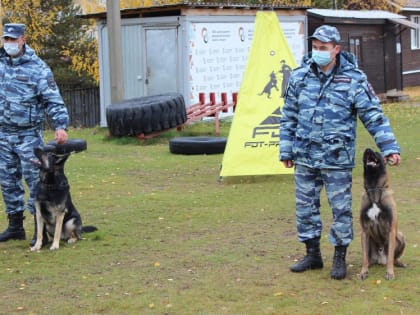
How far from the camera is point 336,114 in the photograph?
6.27 meters

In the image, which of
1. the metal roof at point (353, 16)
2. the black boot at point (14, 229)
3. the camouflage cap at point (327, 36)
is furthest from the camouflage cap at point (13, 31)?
the metal roof at point (353, 16)

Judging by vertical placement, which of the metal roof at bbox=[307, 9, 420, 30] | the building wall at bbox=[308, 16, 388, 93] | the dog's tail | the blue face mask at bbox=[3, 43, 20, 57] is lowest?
the dog's tail

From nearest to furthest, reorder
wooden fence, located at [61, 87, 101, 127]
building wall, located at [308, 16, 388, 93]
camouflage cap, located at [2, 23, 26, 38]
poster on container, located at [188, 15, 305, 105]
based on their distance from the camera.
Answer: camouflage cap, located at [2, 23, 26, 38], poster on container, located at [188, 15, 305, 105], wooden fence, located at [61, 87, 101, 127], building wall, located at [308, 16, 388, 93]

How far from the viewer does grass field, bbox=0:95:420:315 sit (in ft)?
19.6

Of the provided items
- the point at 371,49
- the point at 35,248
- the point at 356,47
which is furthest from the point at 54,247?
the point at 371,49

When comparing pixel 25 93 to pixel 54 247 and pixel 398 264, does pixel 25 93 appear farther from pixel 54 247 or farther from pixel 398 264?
pixel 398 264

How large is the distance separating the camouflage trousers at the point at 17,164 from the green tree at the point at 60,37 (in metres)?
21.6

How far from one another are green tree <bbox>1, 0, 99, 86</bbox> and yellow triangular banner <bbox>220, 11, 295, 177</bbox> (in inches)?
731

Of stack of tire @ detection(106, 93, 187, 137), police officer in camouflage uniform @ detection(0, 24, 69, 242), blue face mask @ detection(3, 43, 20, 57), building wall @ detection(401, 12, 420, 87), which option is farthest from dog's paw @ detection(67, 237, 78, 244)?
building wall @ detection(401, 12, 420, 87)

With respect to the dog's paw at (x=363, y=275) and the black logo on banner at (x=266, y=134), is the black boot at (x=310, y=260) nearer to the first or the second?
the dog's paw at (x=363, y=275)

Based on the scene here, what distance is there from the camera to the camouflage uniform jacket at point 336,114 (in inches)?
247

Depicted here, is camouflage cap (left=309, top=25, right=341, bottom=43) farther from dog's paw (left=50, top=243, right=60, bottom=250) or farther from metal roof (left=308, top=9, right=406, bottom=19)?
metal roof (left=308, top=9, right=406, bottom=19)

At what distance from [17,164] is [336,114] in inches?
145

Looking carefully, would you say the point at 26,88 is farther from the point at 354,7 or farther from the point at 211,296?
the point at 354,7
